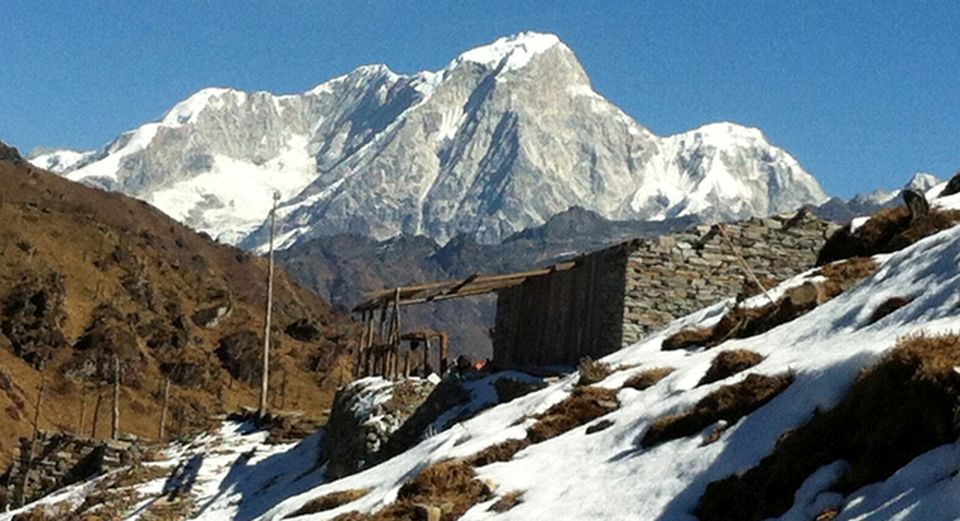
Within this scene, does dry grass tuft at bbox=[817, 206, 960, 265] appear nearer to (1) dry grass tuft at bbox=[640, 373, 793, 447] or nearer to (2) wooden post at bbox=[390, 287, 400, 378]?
(1) dry grass tuft at bbox=[640, 373, 793, 447]

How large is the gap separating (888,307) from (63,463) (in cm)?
4708

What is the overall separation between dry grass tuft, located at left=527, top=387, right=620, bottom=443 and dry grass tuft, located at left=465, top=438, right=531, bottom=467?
232mm

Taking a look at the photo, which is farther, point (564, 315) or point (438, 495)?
point (564, 315)

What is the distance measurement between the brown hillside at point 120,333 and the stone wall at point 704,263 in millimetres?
60733

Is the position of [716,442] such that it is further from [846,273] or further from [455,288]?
[455,288]

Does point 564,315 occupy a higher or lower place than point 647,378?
higher

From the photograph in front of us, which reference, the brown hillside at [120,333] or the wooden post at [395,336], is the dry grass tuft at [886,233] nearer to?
the wooden post at [395,336]

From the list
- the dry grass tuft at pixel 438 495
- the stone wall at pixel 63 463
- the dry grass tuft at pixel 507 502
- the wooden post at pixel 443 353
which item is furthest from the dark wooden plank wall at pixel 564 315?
the stone wall at pixel 63 463

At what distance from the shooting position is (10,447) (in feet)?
270

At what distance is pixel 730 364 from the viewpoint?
15.7 meters

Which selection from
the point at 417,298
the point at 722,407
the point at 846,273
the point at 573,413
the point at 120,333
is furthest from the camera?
the point at 120,333

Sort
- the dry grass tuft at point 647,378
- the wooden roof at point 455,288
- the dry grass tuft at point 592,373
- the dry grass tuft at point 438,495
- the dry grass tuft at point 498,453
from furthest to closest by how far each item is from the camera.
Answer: the wooden roof at point 455,288, the dry grass tuft at point 592,373, the dry grass tuft at point 647,378, the dry grass tuft at point 498,453, the dry grass tuft at point 438,495

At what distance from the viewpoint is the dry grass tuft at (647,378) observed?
60.3 ft

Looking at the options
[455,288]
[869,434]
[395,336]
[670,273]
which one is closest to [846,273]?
[869,434]
